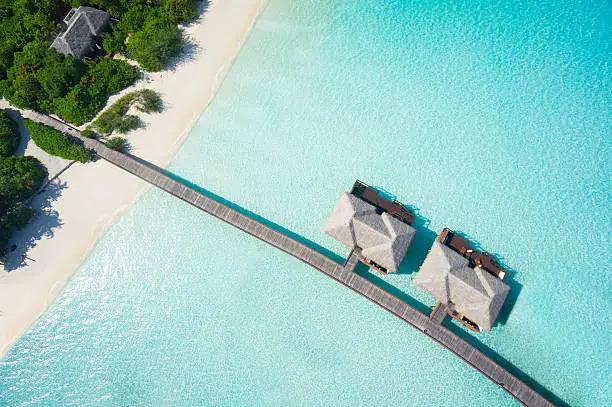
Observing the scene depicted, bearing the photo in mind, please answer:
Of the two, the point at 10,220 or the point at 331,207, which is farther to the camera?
the point at 331,207

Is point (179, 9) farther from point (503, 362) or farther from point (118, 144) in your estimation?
point (503, 362)

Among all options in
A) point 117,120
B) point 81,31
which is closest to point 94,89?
point 117,120

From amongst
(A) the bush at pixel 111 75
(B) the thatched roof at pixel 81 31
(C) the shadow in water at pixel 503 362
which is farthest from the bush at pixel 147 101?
(C) the shadow in water at pixel 503 362

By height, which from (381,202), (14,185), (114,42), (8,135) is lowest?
(14,185)

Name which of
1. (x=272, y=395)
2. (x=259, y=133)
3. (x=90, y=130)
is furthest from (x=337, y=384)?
(x=90, y=130)

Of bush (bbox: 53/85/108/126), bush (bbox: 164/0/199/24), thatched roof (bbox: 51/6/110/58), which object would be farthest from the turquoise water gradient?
thatched roof (bbox: 51/6/110/58)

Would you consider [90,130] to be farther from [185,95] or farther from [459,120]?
[459,120]

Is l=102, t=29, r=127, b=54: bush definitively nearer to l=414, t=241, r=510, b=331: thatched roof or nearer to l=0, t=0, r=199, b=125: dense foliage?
l=0, t=0, r=199, b=125: dense foliage
